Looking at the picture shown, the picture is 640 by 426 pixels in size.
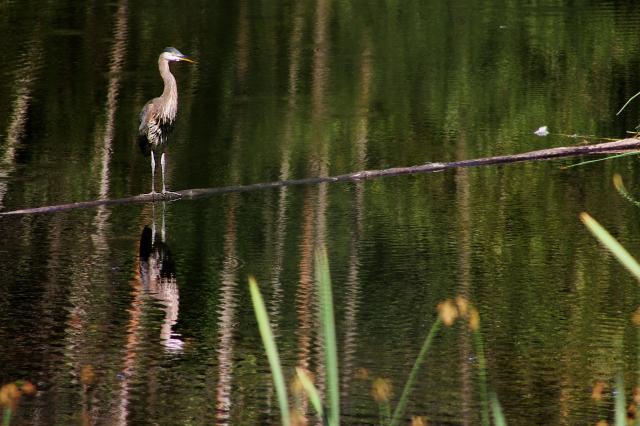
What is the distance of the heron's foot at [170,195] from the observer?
42.8 ft

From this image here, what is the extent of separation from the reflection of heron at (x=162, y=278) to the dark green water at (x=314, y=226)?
27mm

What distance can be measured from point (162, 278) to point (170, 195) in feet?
8.71

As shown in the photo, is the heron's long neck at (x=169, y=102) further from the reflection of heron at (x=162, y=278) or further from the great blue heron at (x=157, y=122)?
the reflection of heron at (x=162, y=278)

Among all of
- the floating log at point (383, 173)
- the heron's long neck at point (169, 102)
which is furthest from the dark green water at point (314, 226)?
the heron's long neck at point (169, 102)

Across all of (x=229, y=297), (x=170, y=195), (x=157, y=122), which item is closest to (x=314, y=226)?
(x=170, y=195)

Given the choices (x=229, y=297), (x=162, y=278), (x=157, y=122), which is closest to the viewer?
(x=229, y=297)

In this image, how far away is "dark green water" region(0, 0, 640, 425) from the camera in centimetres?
817

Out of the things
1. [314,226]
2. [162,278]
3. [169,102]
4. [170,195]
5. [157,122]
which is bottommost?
[162,278]

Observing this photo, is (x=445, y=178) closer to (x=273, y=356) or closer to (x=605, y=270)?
(x=605, y=270)

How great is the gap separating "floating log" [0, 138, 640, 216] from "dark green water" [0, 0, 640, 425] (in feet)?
0.54

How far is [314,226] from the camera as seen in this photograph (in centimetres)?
1188

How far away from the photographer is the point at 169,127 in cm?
1382

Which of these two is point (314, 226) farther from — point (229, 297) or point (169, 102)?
point (169, 102)

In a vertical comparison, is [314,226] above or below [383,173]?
below
